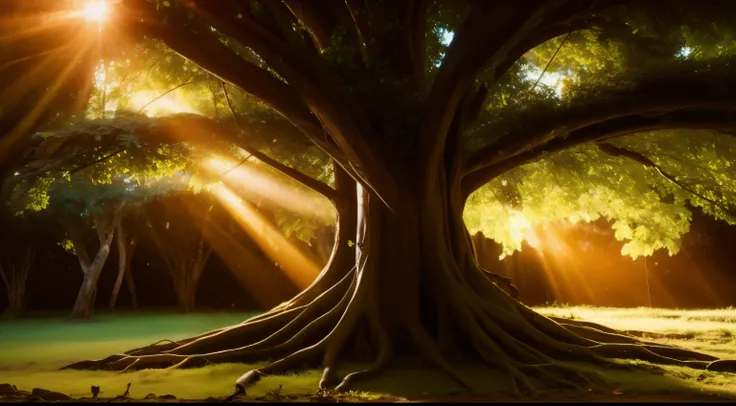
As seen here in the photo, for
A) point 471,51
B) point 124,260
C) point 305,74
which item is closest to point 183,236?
point 124,260

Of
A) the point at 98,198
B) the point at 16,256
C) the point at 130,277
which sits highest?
the point at 98,198

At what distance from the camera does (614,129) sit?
33.7ft

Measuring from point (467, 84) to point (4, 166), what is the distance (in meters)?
5.28

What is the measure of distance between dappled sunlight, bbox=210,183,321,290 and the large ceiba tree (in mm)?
14725

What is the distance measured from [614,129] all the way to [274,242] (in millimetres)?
17930

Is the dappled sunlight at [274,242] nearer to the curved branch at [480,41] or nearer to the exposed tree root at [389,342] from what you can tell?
the exposed tree root at [389,342]

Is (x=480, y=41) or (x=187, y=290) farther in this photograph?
(x=187, y=290)

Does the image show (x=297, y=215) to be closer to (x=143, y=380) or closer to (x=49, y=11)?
(x=143, y=380)

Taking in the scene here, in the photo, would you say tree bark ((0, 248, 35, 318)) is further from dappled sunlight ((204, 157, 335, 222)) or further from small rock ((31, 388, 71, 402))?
small rock ((31, 388, 71, 402))

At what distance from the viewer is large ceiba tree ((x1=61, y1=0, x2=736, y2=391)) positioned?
7148 millimetres

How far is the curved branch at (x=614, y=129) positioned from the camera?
9.54 metres

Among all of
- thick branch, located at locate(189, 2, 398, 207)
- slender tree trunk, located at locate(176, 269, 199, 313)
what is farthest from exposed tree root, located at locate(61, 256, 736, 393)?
slender tree trunk, located at locate(176, 269, 199, 313)

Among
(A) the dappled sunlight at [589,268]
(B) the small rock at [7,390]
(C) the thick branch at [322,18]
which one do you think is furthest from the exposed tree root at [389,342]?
(A) the dappled sunlight at [589,268]

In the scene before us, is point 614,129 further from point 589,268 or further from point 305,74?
point 589,268
